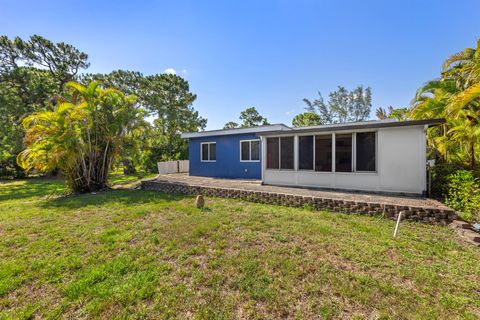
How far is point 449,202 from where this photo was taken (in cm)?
522

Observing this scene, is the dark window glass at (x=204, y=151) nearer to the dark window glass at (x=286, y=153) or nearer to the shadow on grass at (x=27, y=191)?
the dark window glass at (x=286, y=153)

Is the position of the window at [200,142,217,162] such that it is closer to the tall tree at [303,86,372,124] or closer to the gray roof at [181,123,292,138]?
the gray roof at [181,123,292,138]

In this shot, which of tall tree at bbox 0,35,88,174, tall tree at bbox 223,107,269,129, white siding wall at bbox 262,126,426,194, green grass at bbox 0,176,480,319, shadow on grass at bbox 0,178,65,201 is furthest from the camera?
tall tree at bbox 223,107,269,129

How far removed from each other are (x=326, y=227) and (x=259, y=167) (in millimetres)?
6135

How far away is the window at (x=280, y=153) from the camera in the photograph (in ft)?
26.6

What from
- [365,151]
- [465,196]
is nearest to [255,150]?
[365,151]

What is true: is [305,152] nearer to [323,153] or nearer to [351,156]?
[323,153]

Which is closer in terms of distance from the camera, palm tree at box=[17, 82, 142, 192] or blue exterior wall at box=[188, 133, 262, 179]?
palm tree at box=[17, 82, 142, 192]

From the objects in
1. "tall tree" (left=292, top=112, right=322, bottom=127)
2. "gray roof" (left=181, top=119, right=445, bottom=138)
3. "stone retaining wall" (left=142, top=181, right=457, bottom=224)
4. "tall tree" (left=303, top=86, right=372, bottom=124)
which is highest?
"tall tree" (left=303, top=86, right=372, bottom=124)

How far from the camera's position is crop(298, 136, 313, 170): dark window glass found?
25.2 ft

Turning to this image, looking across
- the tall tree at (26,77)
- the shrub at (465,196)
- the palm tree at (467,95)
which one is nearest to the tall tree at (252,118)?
the tall tree at (26,77)

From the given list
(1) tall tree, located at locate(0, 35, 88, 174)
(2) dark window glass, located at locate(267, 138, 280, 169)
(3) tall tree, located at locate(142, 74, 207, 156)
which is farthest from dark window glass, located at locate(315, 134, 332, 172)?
(1) tall tree, located at locate(0, 35, 88, 174)

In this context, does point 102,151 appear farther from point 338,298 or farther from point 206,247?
point 338,298

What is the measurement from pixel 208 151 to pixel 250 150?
2818mm
